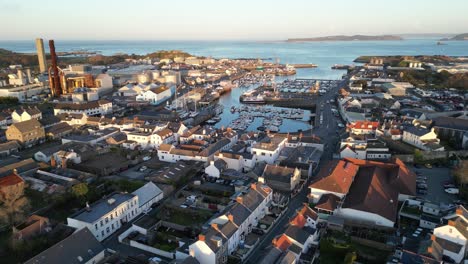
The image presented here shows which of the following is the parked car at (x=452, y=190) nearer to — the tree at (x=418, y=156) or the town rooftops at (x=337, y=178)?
the tree at (x=418, y=156)

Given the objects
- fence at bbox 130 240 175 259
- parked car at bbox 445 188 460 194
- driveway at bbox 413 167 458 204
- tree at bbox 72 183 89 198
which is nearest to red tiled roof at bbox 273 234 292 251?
fence at bbox 130 240 175 259

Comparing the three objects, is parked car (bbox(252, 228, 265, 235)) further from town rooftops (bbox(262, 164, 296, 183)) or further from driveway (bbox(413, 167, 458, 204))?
driveway (bbox(413, 167, 458, 204))

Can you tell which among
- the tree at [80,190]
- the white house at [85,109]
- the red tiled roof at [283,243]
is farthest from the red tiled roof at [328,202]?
the white house at [85,109]

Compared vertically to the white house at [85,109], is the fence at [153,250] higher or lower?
lower

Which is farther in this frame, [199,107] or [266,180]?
[199,107]

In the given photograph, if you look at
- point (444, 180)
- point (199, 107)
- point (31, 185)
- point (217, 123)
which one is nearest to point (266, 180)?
point (444, 180)

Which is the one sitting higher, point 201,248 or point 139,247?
point 201,248

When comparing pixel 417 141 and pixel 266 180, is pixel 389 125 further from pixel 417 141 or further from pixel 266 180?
pixel 266 180
